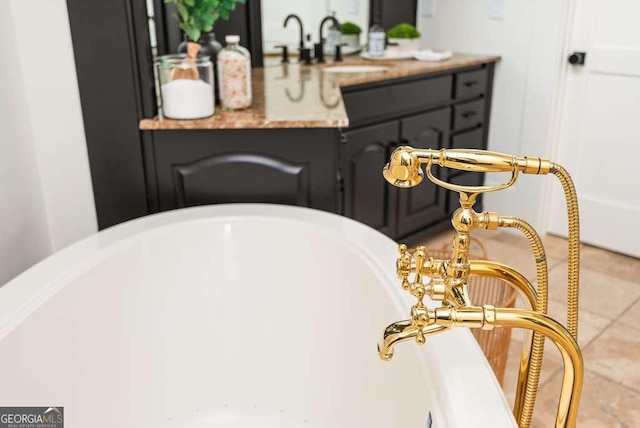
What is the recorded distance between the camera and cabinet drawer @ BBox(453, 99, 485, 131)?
9.80ft

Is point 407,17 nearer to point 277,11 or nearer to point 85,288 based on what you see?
point 277,11

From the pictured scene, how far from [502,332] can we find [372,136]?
113 centimetres

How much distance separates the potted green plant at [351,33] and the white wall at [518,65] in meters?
0.45

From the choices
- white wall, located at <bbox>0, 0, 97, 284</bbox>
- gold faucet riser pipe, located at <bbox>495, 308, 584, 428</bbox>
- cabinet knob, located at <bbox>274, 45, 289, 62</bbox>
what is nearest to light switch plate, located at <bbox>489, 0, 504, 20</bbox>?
cabinet knob, located at <bbox>274, 45, 289, 62</bbox>

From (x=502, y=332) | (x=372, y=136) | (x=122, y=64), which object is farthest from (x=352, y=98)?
(x=502, y=332)

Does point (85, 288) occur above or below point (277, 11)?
below

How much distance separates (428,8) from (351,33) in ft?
1.59

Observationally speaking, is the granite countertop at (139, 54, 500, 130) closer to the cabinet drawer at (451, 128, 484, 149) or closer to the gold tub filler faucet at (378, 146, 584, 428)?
the cabinet drawer at (451, 128, 484, 149)

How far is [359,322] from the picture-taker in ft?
4.94

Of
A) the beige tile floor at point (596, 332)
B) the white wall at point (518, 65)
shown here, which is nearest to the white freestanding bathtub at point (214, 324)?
the beige tile floor at point (596, 332)

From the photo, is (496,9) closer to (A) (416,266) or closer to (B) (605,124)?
(B) (605,124)

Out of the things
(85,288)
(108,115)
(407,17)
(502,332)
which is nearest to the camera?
(85,288)

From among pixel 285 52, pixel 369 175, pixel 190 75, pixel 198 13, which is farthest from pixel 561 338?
pixel 285 52

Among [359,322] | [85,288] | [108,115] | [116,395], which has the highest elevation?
[108,115]
